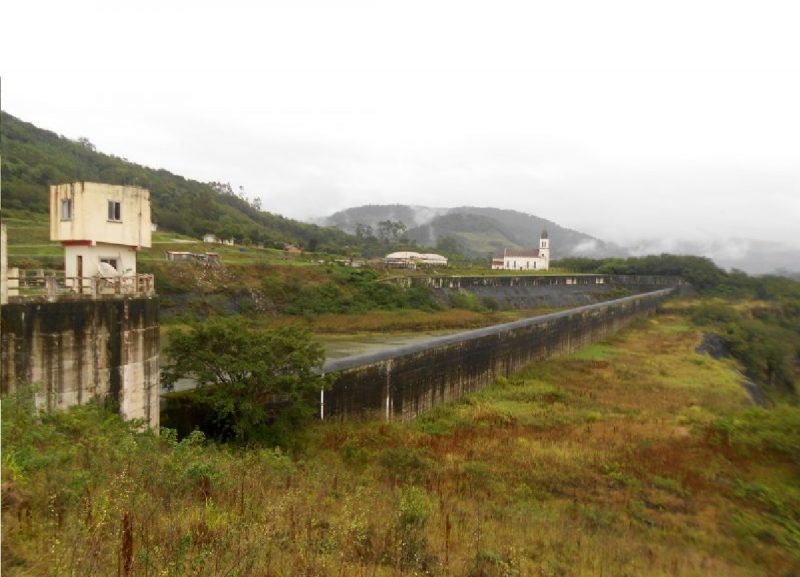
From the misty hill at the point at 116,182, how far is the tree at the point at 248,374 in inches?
1674

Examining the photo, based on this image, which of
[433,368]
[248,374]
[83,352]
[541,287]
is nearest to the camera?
[83,352]

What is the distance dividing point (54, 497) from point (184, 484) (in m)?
1.92

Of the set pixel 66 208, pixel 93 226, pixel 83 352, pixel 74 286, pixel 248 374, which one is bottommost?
pixel 248 374

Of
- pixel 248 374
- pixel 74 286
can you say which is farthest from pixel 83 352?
pixel 248 374

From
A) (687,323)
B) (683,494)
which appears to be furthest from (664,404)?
(687,323)

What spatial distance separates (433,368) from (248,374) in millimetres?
8929

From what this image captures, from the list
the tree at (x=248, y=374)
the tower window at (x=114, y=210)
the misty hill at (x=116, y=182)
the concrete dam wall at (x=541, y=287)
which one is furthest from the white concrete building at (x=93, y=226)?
the misty hill at (x=116, y=182)

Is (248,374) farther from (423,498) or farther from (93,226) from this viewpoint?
(423,498)

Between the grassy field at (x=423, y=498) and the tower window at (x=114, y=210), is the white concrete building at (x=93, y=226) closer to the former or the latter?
the tower window at (x=114, y=210)

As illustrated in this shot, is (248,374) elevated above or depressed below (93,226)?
below

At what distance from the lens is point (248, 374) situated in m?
12.6

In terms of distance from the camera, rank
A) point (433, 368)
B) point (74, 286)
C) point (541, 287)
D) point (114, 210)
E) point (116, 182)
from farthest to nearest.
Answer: point (116, 182) → point (541, 287) → point (433, 368) → point (114, 210) → point (74, 286)

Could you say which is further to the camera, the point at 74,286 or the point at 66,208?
the point at 66,208

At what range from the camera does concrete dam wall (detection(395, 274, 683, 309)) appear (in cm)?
5144
